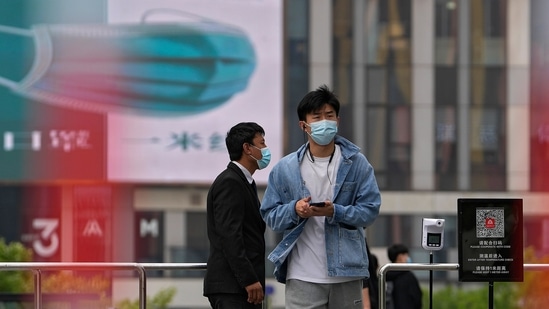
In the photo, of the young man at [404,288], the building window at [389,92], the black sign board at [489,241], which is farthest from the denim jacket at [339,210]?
the building window at [389,92]

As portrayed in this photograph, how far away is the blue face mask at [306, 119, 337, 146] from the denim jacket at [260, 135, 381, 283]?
0.40 ft

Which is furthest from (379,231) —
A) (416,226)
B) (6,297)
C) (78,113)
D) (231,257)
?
(231,257)

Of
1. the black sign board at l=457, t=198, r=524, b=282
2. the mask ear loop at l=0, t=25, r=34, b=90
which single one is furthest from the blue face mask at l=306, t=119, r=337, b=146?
the mask ear loop at l=0, t=25, r=34, b=90

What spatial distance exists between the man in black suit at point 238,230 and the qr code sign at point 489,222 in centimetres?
103

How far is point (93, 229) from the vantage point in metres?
27.2

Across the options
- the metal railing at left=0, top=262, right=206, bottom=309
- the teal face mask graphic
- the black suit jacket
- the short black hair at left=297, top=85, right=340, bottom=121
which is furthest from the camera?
the teal face mask graphic

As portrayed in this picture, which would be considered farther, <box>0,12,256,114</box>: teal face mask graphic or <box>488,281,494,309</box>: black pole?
<box>0,12,256,114</box>: teal face mask graphic

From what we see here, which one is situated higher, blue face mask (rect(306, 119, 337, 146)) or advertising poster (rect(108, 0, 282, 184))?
advertising poster (rect(108, 0, 282, 184))

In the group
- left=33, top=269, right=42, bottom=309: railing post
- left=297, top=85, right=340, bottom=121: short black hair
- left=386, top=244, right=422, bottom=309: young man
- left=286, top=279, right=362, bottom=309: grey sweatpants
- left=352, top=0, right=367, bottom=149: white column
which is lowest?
left=386, top=244, right=422, bottom=309: young man

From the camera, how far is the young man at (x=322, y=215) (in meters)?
4.75

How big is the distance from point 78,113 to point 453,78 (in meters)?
9.13

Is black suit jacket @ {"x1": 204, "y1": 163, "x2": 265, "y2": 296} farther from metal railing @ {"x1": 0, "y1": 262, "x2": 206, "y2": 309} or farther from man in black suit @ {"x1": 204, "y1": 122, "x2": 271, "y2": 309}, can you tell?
metal railing @ {"x1": 0, "y1": 262, "x2": 206, "y2": 309}

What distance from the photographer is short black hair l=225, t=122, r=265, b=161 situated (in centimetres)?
519

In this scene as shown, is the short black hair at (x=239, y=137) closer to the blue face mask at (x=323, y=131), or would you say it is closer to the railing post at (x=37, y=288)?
the blue face mask at (x=323, y=131)
